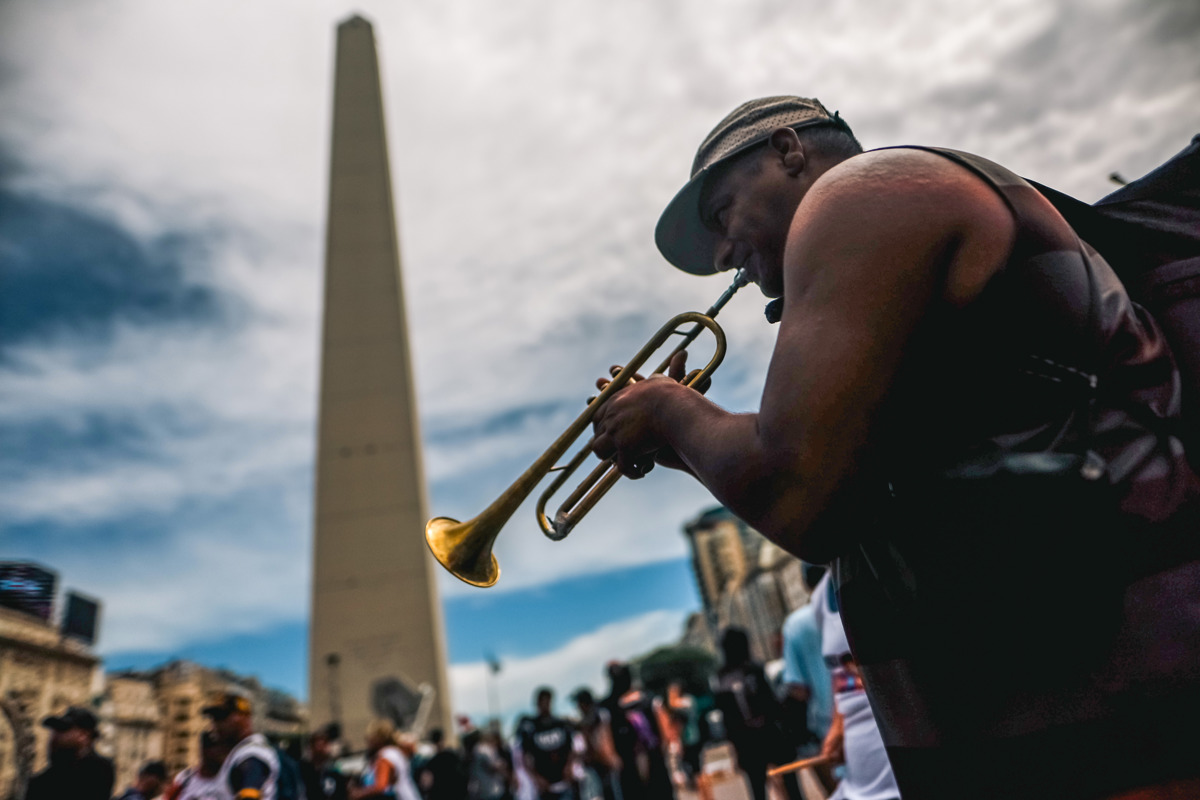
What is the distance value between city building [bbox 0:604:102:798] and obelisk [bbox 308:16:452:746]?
1134 centimetres

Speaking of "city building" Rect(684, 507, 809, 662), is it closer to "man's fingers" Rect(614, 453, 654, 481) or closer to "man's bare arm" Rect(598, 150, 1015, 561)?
"man's fingers" Rect(614, 453, 654, 481)

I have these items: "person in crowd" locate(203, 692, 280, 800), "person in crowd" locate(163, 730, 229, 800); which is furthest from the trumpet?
"person in crowd" locate(163, 730, 229, 800)

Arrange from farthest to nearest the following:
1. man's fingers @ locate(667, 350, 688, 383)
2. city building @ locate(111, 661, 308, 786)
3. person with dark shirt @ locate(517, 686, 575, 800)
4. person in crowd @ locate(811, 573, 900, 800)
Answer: city building @ locate(111, 661, 308, 786)
person with dark shirt @ locate(517, 686, 575, 800)
person in crowd @ locate(811, 573, 900, 800)
man's fingers @ locate(667, 350, 688, 383)

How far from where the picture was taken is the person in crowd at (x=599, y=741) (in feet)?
23.5

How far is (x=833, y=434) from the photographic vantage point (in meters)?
0.83

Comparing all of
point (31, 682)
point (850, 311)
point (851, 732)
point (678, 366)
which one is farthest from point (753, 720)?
point (31, 682)

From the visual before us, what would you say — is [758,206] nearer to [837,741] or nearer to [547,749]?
[837,741]

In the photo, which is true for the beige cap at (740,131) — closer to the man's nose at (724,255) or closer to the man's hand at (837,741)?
the man's nose at (724,255)

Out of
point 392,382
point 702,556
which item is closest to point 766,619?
point 702,556

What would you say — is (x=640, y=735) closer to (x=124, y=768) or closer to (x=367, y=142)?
(x=367, y=142)

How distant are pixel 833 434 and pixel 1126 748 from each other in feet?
1.52

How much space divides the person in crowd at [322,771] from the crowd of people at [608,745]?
0.01 m

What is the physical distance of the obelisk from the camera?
18.5 m

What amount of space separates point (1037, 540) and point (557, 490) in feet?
4.86
